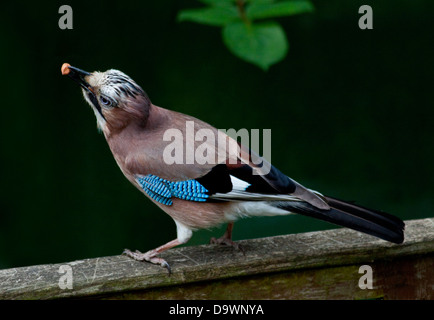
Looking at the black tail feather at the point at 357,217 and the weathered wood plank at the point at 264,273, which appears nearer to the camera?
the weathered wood plank at the point at 264,273

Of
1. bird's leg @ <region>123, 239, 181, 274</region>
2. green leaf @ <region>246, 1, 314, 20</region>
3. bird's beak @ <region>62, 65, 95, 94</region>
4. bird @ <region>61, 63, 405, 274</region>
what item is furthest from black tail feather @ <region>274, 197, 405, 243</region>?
bird's beak @ <region>62, 65, 95, 94</region>

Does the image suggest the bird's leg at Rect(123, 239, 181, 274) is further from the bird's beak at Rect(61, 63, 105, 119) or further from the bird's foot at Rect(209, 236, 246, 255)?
the bird's beak at Rect(61, 63, 105, 119)

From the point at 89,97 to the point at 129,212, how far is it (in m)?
1.26

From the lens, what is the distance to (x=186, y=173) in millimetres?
2871

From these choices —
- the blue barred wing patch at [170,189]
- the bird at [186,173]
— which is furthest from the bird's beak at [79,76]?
the blue barred wing patch at [170,189]

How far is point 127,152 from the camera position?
9.72ft

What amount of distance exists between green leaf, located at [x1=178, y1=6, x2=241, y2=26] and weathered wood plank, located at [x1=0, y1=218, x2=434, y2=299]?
855 mm

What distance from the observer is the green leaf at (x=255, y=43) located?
2.88m

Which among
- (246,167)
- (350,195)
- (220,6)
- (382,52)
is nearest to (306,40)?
(382,52)

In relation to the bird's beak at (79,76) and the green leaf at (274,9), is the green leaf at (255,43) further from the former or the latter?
the bird's beak at (79,76)

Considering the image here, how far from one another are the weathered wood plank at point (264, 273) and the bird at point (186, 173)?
12cm

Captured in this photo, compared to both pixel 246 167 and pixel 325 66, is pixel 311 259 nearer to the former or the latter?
pixel 246 167

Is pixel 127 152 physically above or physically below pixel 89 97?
below

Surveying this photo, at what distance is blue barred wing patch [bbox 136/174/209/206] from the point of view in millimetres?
2852
